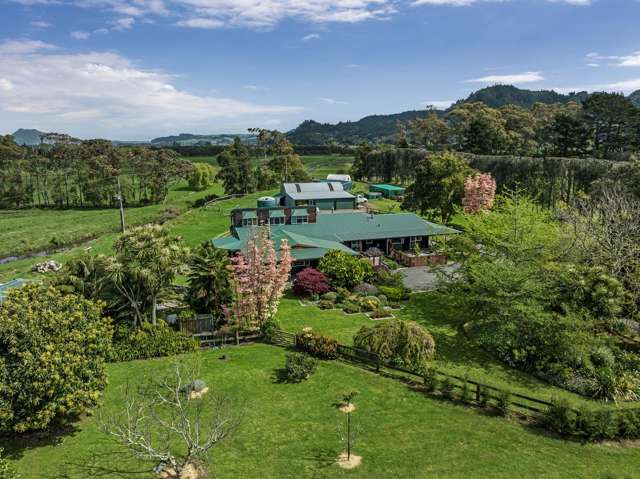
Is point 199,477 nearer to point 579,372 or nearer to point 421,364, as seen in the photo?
point 421,364

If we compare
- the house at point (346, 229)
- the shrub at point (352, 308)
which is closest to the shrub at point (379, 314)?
the shrub at point (352, 308)

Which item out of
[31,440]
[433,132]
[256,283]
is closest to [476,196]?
[256,283]

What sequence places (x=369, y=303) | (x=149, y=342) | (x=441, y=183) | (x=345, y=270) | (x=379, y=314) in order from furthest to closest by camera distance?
(x=441, y=183) < (x=345, y=270) < (x=369, y=303) < (x=379, y=314) < (x=149, y=342)

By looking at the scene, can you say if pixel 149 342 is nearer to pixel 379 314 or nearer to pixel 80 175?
pixel 379 314

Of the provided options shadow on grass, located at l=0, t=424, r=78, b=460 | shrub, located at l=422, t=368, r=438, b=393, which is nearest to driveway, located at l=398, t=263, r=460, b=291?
shrub, located at l=422, t=368, r=438, b=393

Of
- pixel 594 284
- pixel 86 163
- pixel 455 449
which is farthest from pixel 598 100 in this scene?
pixel 86 163

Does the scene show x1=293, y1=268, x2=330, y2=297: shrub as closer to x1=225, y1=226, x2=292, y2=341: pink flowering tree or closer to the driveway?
the driveway
